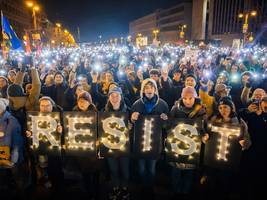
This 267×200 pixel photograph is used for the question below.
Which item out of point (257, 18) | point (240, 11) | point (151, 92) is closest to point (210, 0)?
point (240, 11)

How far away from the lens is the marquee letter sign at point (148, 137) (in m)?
5.53

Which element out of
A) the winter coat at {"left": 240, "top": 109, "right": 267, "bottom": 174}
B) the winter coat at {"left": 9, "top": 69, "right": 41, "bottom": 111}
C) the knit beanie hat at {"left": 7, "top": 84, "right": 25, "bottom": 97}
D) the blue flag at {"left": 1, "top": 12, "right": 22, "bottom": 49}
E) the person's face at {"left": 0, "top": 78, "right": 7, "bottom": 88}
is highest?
the blue flag at {"left": 1, "top": 12, "right": 22, "bottom": 49}

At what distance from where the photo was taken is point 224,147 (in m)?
5.19

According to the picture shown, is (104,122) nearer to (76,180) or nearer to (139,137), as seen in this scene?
(139,137)

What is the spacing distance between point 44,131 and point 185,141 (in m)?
2.46

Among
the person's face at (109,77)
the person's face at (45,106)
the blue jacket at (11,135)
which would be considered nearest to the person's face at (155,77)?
the person's face at (109,77)

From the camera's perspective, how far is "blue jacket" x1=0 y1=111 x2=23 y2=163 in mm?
5590

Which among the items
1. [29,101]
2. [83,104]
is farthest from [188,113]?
[29,101]

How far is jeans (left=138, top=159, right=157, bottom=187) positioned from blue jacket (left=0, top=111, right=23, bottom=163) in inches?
86.4

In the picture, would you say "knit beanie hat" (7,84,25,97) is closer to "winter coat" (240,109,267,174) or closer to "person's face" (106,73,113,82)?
"person's face" (106,73,113,82)

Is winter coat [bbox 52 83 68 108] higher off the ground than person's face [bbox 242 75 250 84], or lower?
lower

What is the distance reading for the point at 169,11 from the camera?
5059 inches

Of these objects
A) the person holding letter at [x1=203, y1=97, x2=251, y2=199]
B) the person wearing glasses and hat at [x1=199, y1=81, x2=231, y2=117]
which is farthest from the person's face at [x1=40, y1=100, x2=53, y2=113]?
the person wearing glasses and hat at [x1=199, y1=81, x2=231, y2=117]

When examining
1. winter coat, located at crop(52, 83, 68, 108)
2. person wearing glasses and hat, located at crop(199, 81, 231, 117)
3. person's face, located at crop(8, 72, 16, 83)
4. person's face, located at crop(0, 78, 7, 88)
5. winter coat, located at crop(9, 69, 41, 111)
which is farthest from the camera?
person's face, located at crop(8, 72, 16, 83)
